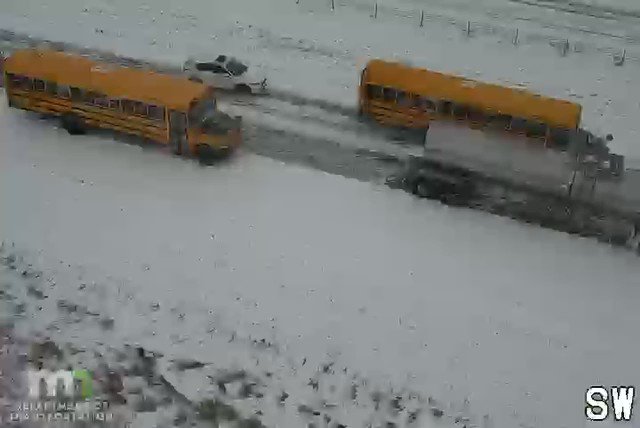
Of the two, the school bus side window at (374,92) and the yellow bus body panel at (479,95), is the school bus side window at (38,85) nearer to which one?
the yellow bus body panel at (479,95)

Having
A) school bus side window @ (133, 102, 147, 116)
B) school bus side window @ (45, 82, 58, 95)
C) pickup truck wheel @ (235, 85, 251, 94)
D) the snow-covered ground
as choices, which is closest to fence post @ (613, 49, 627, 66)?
the snow-covered ground

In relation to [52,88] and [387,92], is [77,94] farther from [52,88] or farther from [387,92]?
[387,92]

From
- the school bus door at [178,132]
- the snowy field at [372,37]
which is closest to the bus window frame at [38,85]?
the school bus door at [178,132]

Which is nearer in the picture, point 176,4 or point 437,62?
point 437,62

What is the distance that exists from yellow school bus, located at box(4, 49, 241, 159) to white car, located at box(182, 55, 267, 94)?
265cm

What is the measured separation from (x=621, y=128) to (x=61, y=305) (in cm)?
1641

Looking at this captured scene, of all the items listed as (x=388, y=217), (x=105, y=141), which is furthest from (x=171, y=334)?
(x=105, y=141)

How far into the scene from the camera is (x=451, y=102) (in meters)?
22.2

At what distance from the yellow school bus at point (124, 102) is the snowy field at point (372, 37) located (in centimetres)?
432

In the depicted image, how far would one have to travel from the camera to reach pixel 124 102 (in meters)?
21.8

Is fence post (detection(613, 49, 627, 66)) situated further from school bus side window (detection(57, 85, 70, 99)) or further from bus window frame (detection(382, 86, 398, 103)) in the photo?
school bus side window (detection(57, 85, 70, 99))

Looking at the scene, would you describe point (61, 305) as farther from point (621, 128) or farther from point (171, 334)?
point (621, 128)

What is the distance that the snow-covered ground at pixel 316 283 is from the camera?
16.3 m

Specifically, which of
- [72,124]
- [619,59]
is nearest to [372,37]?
[619,59]
